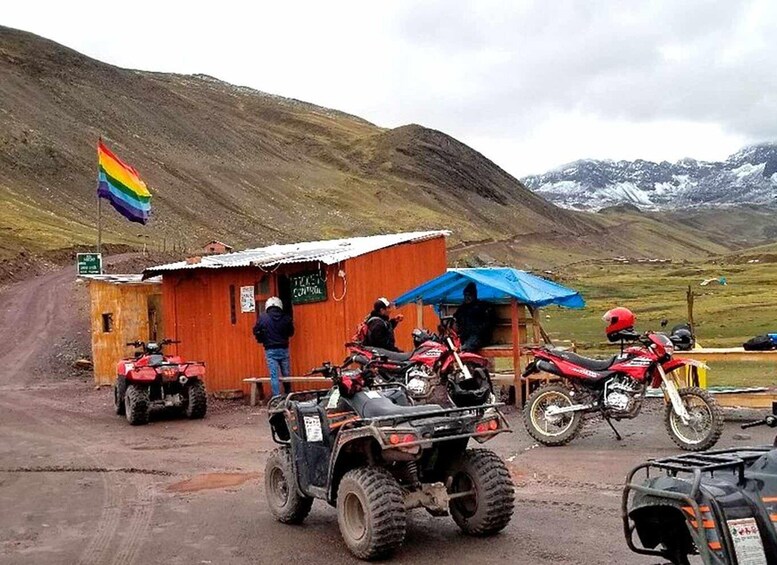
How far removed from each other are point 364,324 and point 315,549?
766cm

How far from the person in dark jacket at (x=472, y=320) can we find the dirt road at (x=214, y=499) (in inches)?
94.8

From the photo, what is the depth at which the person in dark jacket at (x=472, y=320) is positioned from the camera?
577 inches

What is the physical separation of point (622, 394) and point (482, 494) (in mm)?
4259

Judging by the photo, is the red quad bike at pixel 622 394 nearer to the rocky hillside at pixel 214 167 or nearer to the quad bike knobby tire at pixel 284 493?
the quad bike knobby tire at pixel 284 493

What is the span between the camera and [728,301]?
4609 cm

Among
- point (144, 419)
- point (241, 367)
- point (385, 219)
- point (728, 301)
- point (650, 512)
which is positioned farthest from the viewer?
point (385, 219)

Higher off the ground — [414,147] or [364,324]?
[414,147]

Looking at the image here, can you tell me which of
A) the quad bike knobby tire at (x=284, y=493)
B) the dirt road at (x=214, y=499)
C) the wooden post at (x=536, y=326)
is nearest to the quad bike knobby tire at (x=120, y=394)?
the dirt road at (x=214, y=499)

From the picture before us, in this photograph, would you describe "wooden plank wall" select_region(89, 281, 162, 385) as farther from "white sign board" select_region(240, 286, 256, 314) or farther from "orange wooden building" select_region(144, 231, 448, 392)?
"white sign board" select_region(240, 286, 256, 314)

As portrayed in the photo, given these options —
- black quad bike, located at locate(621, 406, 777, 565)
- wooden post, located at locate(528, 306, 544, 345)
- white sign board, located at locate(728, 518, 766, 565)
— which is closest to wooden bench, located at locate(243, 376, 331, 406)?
wooden post, located at locate(528, 306, 544, 345)

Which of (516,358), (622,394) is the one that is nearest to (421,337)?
(516,358)

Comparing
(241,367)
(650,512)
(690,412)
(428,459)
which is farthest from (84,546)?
(241,367)

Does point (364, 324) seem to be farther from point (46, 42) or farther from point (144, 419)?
point (46, 42)

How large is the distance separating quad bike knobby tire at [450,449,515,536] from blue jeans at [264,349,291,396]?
28.4ft
